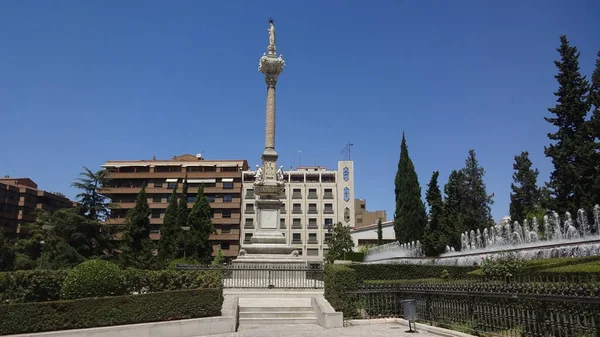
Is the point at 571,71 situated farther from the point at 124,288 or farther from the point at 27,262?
the point at 27,262

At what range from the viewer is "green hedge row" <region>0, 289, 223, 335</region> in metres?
11.0

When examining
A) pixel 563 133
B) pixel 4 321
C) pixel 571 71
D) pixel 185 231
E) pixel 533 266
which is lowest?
pixel 4 321

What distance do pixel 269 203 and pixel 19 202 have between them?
60.6 meters

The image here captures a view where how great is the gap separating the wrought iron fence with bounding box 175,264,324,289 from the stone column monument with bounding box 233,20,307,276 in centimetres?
253

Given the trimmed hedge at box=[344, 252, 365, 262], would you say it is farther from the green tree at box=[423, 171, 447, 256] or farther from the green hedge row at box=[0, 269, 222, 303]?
the green hedge row at box=[0, 269, 222, 303]

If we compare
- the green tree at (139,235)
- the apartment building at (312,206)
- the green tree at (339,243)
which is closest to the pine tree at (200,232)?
the green tree at (139,235)

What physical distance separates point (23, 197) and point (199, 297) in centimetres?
7227

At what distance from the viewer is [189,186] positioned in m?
75.2

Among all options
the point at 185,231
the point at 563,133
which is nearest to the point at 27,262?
the point at 185,231

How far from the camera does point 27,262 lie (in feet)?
130

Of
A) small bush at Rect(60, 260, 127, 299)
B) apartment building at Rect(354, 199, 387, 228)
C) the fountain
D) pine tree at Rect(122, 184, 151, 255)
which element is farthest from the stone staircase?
apartment building at Rect(354, 199, 387, 228)

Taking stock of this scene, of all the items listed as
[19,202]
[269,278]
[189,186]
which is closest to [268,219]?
[269,278]

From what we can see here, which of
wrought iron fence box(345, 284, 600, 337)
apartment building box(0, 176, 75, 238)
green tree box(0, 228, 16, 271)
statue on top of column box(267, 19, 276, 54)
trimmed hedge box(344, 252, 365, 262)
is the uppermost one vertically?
statue on top of column box(267, 19, 276, 54)

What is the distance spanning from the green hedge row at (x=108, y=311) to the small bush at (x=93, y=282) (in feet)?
2.83
